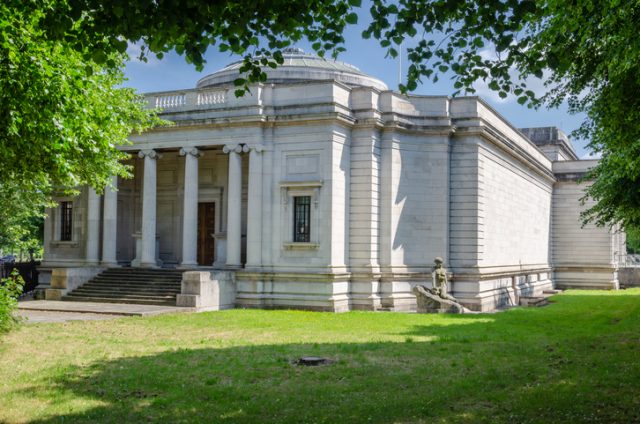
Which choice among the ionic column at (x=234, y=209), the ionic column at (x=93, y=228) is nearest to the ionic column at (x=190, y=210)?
the ionic column at (x=234, y=209)

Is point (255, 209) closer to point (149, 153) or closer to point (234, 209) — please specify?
point (234, 209)

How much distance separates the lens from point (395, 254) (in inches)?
1061

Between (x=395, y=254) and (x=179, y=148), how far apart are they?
9654mm

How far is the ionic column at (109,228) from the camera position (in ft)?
95.6

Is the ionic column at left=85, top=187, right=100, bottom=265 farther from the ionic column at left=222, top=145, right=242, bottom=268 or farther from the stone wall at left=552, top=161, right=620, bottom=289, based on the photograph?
the stone wall at left=552, top=161, right=620, bottom=289

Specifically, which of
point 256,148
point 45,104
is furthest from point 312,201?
point 45,104

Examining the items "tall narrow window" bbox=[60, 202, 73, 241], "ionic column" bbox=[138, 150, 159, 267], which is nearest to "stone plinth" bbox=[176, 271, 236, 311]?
"ionic column" bbox=[138, 150, 159, 267]

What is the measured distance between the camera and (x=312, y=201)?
25750 millimetres

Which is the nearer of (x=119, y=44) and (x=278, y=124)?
(x=119, y=44)

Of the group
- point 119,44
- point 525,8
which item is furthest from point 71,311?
point 525,8

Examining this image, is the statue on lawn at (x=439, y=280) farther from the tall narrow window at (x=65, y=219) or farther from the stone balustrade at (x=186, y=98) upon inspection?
the tall narrow window at (x=65, y=219)

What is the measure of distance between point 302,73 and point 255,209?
962cm

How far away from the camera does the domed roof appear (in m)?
32.7

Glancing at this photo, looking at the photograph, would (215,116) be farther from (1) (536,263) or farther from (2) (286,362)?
(1) (536,263)
